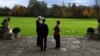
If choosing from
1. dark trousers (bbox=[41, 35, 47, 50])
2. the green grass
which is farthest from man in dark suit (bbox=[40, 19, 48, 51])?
the green grass

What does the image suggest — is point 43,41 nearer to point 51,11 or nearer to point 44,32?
point 44,32

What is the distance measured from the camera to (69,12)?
89250 millimetres

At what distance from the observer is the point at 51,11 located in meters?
86.6

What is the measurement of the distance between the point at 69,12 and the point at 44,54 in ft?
234

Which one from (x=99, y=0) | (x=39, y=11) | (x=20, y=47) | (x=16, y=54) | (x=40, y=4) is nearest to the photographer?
(x=16, y=54)

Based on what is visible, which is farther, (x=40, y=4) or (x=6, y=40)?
(x=40, y=4)

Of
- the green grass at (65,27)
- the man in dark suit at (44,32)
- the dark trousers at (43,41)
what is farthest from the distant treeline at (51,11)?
the man in dark suit at (44,32)

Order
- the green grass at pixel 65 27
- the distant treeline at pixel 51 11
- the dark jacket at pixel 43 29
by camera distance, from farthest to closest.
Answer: the distant treeline at pixel 51 11
the green grass at pixel 65 27
the dark jacket at pixel 43 29

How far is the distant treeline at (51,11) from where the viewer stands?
8631 cm

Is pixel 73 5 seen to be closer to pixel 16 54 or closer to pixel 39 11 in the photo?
pixel 39 11

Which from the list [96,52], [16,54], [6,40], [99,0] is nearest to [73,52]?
[96,52]

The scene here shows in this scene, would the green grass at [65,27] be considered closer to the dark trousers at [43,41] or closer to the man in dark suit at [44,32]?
the dark trousers at [43,41]

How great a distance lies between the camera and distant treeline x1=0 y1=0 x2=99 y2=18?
86.3 meters

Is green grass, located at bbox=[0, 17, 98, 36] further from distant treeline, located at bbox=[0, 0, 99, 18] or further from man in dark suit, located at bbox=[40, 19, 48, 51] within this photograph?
distant treeline, located at bbox=[0, 0, 99, 18]
